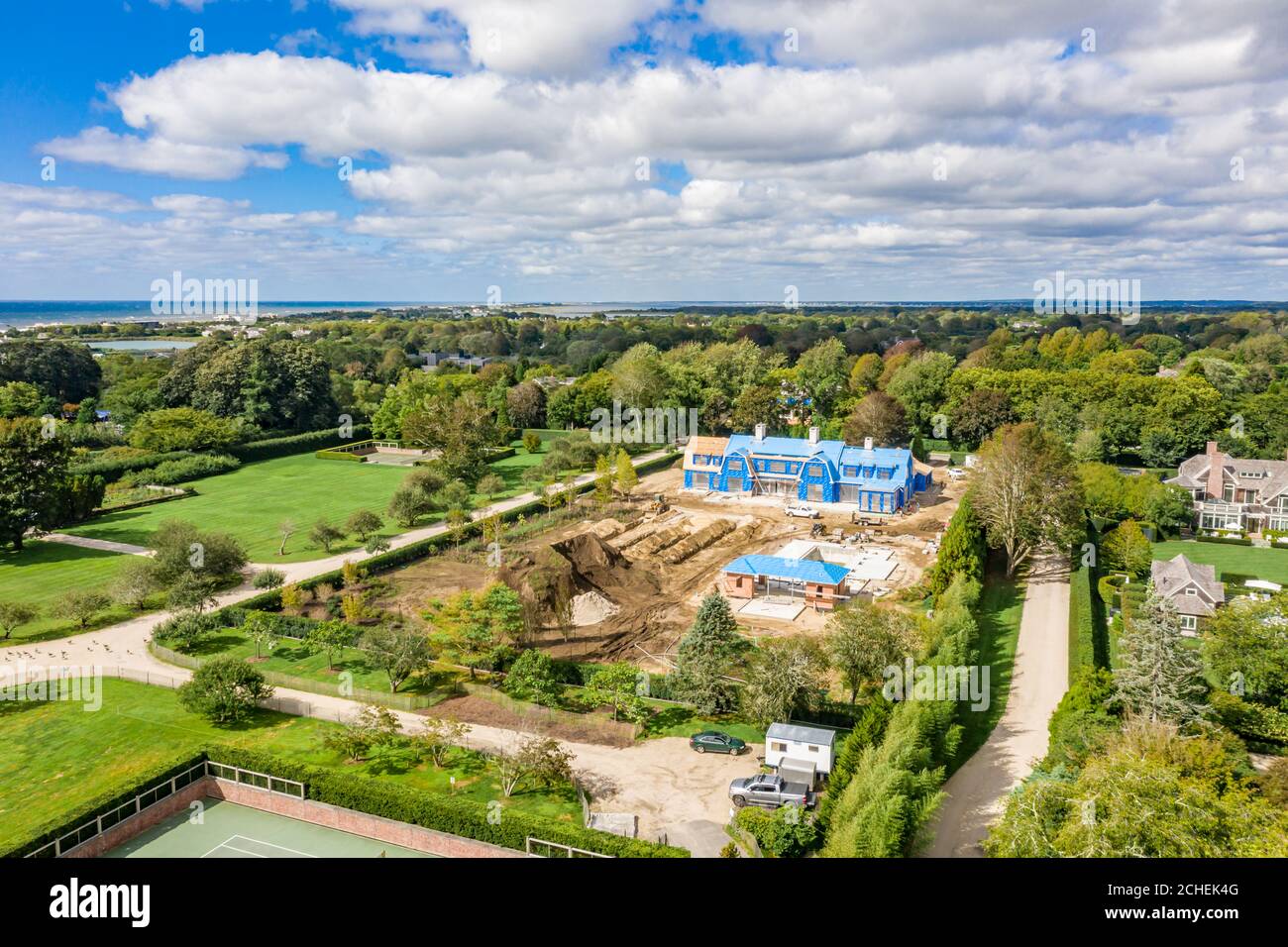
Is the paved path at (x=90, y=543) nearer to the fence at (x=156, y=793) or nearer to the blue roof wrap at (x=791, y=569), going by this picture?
the fence at (x=156, y=793)

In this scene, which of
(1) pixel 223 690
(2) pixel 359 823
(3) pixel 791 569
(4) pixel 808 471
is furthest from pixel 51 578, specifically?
(4) pixel 808 471

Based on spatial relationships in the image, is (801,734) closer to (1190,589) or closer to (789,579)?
(789,579)

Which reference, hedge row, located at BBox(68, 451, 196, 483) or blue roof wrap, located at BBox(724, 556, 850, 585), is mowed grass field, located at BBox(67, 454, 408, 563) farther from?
blue roof wrap, located at BBox(724, 556, 850, 585)

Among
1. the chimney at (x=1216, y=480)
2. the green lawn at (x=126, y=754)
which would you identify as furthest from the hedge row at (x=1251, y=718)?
the chimney at (x=1216, y=480)

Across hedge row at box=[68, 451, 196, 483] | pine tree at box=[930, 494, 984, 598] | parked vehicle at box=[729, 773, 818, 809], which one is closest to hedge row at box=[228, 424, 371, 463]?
hedge row at box=[68, 451, 196, 483]
